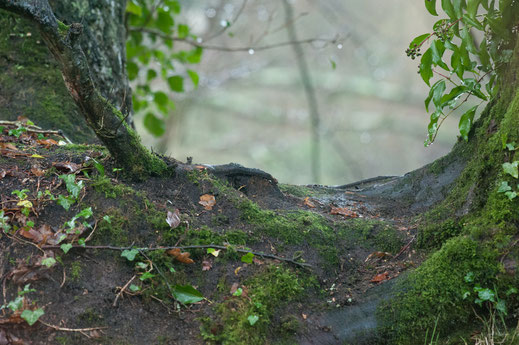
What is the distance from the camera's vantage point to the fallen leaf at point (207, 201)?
2.59 metres

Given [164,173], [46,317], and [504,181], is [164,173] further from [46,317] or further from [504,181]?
[504,181]

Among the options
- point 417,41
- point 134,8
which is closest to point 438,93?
point 417,41

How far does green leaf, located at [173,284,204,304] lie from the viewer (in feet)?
6.91

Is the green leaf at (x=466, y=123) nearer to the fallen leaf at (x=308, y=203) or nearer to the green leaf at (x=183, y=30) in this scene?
the fallen leaf at (x=308, y=203)

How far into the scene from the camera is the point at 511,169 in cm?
201

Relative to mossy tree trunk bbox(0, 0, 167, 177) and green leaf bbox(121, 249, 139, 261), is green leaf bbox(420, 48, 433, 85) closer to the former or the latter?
mossy tree trunk bbox(0, 0, 167, 177)

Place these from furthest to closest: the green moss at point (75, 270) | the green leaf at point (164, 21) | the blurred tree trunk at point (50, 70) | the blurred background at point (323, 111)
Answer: the blurred background at point (323, 111)
the green leaf at point (164, 21)
the blurred tree trunk at point (50, 70)
the green moss at point (75, 270)

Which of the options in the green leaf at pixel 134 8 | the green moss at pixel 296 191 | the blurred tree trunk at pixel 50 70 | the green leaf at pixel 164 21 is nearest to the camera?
the green moss at pixel 296 191

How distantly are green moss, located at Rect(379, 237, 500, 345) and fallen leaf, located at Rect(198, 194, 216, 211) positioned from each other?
3.46 ft

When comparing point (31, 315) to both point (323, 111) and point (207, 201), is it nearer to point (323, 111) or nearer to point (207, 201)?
point (207, 201)

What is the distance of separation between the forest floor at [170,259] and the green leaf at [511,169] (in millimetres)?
652

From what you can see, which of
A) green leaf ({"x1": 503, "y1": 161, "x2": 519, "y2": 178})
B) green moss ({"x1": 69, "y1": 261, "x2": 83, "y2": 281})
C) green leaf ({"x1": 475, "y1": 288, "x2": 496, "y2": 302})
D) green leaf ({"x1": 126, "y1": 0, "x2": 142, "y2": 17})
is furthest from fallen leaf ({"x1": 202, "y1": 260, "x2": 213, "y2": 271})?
green leaf ({"x1": 126, "y1": 0, "x2": 142, "y2": 17})

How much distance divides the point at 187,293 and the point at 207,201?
642 millimetres

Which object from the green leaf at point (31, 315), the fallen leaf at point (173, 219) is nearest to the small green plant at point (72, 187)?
the fallen leaf at point (173, 219)
